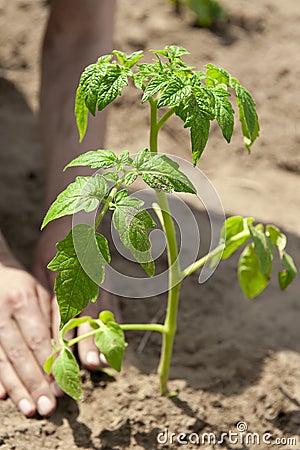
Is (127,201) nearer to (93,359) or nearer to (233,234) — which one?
(233,234)

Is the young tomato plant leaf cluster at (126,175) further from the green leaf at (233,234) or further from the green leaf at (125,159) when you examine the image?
the green leaf at (233,234)

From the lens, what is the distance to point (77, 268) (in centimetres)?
123

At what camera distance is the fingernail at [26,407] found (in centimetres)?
166

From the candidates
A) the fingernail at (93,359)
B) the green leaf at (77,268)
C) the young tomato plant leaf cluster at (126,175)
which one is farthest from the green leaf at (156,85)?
the fingernail at (93,359)

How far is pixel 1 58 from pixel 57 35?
2.53 feet

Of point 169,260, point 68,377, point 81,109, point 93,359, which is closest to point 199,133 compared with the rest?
point 81,109

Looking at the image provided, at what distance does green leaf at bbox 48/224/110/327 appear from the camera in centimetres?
122

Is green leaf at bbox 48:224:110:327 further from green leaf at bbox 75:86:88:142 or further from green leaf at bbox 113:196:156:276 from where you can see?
green leaf at bbox 75:86:88:142

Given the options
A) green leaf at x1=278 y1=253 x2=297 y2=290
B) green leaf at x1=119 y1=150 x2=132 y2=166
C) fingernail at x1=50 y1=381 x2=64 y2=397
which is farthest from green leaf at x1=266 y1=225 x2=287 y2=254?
fingernail at x1=50 y1=381 x2=64 y2=397

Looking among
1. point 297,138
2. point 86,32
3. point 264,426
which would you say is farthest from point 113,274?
point 297,138

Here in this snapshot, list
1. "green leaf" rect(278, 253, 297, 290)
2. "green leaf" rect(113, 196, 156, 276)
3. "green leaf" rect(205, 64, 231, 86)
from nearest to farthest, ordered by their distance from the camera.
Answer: "green leaf" rect(113, 196, 156, 276) < "green leaf" rect(205, 64, 231, 86) < "green leaf" rect(278, 253, 297, 290)

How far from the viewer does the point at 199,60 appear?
10.3 ft

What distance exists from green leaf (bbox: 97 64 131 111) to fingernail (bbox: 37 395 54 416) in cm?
74

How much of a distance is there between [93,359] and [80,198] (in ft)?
2.17
